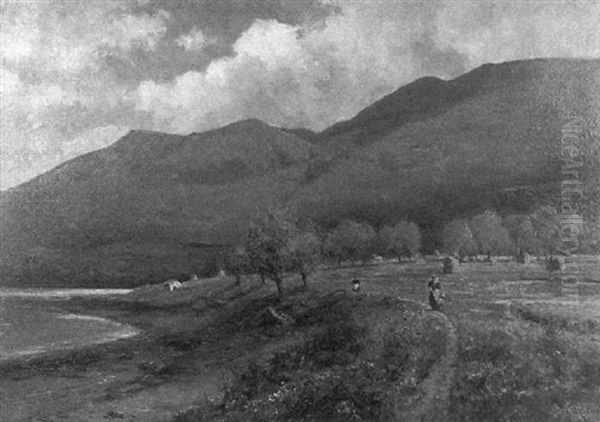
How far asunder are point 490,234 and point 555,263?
211 cm

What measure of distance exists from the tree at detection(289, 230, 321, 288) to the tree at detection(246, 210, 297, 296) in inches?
5.1

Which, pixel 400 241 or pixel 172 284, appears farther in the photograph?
pixel 172 284

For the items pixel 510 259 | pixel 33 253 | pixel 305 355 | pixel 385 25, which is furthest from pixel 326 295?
pixel 33 253

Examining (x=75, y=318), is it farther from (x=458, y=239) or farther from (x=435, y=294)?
(x=435, y=294)

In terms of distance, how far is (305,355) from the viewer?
1205 centimetres

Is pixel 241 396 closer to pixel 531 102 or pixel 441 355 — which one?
pixel 441 355

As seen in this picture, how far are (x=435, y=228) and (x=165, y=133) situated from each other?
260 inches

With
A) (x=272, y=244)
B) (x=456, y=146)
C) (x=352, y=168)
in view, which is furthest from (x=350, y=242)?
(x=456, y=146)

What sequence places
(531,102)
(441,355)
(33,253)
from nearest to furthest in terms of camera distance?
1. (441,355)
2. (531,102)
3. (33,253)

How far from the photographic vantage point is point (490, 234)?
44.3 feet

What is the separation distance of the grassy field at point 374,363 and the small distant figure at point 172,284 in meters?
4.50

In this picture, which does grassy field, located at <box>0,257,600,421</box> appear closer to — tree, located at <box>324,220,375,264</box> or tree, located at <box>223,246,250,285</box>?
tree, located at <box>324,220,375,264</box>

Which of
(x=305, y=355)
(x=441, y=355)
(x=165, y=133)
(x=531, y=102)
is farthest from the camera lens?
(x=165, y=133)

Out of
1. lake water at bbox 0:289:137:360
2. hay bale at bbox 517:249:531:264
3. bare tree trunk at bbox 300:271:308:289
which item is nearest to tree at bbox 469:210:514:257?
hay bale at bbox 517:249:531:264
